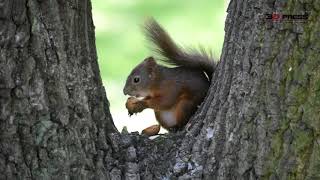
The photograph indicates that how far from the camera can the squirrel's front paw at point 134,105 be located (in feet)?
11.3

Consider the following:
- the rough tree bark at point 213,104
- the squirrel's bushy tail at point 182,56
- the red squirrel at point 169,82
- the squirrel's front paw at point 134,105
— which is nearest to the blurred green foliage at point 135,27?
the red squirrel at point 169,82

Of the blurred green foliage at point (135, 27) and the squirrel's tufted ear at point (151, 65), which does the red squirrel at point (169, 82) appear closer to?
the squirrel's tufted ear at point (151, 65)

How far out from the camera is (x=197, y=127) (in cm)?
267

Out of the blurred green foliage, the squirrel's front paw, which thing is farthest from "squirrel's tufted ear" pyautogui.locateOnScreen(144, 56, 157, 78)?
the blurred green foliage

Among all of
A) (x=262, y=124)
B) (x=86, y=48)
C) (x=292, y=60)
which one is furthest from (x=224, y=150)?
(x=86, y=48)

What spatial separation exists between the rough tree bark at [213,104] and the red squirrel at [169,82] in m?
0.59

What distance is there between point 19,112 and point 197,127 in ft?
1.86

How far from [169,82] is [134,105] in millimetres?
171

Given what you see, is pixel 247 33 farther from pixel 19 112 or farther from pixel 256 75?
→ pixel 19 112

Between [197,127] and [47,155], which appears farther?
[197,127]

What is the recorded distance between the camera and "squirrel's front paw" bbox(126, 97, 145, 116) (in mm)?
3459

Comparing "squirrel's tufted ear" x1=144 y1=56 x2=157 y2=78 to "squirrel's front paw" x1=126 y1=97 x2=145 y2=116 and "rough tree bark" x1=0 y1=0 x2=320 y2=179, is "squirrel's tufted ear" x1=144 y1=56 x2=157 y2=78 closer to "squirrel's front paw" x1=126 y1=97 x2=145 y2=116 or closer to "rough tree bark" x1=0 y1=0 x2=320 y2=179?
"squirrel's front paw" x1=126 y1=97 x2=145 y2=116

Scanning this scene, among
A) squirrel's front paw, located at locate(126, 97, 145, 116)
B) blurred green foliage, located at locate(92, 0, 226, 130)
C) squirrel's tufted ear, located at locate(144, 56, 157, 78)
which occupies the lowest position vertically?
squirrel's front paw, located at locate(126, 97, 145, 116)

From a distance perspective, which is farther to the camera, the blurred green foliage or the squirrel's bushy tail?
the blurred green foliage
